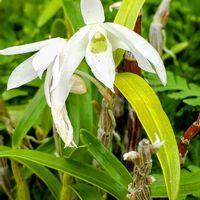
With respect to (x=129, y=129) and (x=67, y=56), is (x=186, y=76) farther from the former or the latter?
(x=67, y=56)

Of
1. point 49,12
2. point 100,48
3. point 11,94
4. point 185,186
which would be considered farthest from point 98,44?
point 49,12

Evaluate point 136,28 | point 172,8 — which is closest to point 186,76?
point 172,8

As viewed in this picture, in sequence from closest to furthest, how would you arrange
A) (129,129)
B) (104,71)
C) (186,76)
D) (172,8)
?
(104,71), (129,129), (186,76), (172,8)

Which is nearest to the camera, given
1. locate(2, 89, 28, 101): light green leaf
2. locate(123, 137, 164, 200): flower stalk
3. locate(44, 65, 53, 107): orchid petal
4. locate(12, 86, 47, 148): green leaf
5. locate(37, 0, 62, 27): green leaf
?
locate(123, 137, 164, 200): flower stalk

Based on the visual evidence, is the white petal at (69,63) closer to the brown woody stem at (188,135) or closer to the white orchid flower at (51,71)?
→ the white orchid flower at (51,71)

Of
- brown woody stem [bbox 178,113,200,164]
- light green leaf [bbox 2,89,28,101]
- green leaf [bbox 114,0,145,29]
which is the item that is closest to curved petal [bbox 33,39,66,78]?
green leaf [bbox 114,0,145,29]

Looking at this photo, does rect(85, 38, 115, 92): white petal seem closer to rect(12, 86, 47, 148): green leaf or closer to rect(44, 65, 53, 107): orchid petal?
rect(44, 65, 53, 107): orchid petal

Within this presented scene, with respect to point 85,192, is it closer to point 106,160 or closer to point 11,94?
point 106,160

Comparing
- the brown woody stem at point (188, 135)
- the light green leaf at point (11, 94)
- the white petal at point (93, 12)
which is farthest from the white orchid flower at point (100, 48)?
the light green leaf at point (11, 94)
